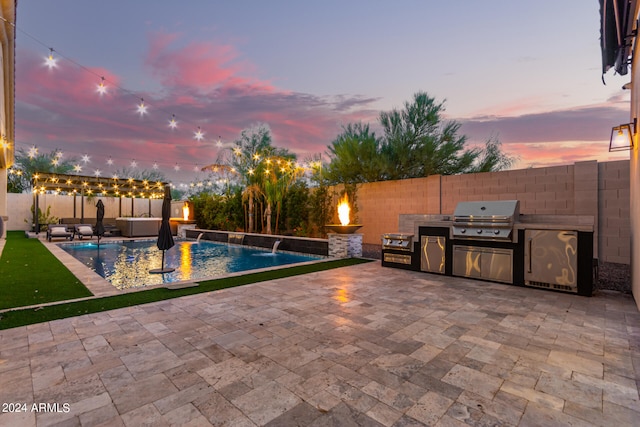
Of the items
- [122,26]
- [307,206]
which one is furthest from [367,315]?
[122,26]

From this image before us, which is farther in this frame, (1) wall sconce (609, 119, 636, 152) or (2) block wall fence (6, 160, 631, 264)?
(2) block wall fence (6, 160, 631, 264)

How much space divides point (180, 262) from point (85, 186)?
14.4 m

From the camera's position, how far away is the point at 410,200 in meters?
9.74

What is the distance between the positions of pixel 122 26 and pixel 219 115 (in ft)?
19.2

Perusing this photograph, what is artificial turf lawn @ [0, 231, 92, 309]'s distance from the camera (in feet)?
13.5

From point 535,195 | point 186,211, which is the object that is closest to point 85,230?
point 186,211

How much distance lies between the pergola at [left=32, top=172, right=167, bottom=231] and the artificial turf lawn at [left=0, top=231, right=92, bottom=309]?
10.9 metres

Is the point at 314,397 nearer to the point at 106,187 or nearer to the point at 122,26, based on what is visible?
the point at 122,26

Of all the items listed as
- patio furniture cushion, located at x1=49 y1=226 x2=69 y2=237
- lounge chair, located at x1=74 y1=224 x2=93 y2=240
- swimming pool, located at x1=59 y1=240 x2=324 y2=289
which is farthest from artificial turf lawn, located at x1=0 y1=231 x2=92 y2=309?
Result: lounge chair, located at x1=74 y1=224 x2=93 y2=240

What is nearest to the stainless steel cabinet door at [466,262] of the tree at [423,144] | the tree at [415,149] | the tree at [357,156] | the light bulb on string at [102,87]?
the tree at [415,149]

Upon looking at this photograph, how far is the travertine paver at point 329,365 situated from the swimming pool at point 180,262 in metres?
2.68

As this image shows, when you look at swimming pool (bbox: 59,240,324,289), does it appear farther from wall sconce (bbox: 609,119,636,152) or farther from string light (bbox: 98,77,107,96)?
wall sconce (bbox: 609,119,636,152)

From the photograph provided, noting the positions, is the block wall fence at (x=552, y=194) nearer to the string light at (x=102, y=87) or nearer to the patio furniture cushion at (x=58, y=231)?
Answer: the string light at (x=102, y=87)

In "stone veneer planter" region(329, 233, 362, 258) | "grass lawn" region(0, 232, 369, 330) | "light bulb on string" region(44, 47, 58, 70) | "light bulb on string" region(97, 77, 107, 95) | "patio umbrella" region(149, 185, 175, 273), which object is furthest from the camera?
"stone veneer planter" region(329, 233, 362, 258)
